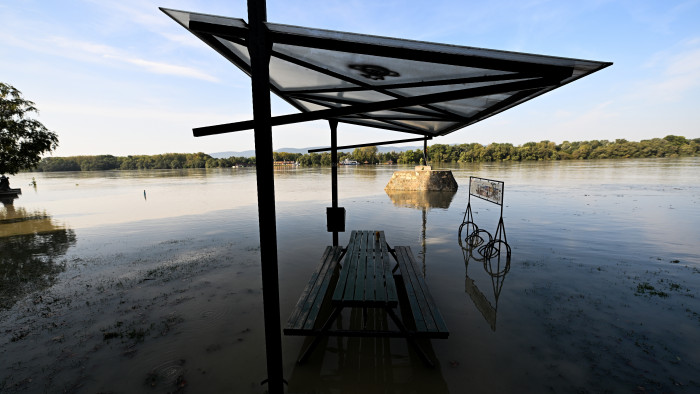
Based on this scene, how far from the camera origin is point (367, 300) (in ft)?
10.8

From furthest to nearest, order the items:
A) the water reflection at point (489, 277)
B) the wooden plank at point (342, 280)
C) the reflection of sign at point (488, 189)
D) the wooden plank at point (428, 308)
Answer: the reflection of sign at point (488, 189), the water reflection at point (489, 277), the wooden plank at point (342, 280), the wooden plank at point (428, 308)

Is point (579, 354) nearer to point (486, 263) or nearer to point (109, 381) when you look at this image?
point (486, 263)

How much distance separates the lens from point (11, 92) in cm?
2066

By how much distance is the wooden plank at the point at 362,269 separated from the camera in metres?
3.42

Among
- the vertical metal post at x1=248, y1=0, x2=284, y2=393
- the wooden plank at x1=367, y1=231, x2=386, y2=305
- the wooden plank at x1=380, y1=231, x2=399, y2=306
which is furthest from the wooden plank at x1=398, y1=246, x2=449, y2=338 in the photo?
the vertical metal post at x1=248, y1=0, x2=284, y2=393

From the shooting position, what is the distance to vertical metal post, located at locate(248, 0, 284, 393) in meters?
2.46

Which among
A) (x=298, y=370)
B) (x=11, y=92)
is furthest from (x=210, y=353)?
(x=11, y=92)

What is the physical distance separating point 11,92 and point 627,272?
3672 cm

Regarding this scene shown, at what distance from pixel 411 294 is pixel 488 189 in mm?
5960

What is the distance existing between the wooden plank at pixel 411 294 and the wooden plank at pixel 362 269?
695 millimetres

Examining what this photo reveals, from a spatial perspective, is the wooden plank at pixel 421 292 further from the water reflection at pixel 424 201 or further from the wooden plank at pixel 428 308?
the water reflection at pixel 424 201

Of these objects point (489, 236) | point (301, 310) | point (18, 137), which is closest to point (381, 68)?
point (301, 310)

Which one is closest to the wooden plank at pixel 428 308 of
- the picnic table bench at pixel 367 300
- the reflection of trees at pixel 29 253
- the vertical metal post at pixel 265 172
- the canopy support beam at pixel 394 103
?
the picnic table bench at pixel 367 300

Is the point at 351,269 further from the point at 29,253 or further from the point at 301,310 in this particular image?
the point at 29,253
